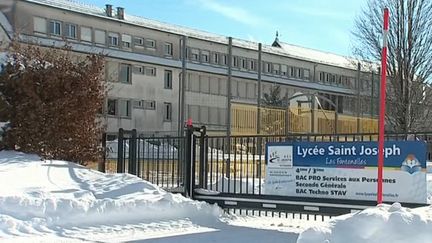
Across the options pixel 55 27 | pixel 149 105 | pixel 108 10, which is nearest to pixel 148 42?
pixel 108 10

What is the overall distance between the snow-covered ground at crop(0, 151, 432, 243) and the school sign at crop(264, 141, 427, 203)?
31.2 inches

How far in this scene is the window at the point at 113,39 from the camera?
5612 cm

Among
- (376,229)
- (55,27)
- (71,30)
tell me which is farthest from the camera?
(71,30)

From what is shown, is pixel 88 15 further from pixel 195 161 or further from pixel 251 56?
pixel 195 161

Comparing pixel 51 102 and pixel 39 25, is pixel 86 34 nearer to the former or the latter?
pixel 39 25

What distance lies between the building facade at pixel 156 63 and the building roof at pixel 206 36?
0.45 ft

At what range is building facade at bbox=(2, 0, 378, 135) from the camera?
52.6m

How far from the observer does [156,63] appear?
2335 inches

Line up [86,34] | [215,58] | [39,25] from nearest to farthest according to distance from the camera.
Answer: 1. [39,25]
2. [86,34]
3. [215,58]

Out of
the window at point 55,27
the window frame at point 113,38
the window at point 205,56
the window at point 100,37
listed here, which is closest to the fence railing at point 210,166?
the window at point 55,27

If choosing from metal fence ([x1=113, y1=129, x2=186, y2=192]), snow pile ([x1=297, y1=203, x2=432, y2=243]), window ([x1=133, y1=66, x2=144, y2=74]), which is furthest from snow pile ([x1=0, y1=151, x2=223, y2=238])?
window ([x1=133, y1=66, x2=144, y2=74])

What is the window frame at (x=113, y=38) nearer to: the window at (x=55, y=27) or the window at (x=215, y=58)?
the window at (x=55, y=27)

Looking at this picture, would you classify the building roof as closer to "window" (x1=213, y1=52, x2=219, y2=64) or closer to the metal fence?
"window" (x1=213, y1=52, x2=219, y2=64)

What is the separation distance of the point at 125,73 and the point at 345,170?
4740 cm
